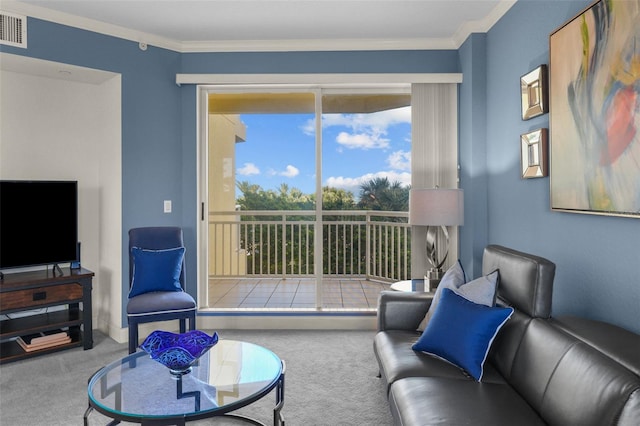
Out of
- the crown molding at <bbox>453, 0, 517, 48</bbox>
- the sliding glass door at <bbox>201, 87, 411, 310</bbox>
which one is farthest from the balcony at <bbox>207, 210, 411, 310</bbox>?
the crown molding at <bbox>453, 0, 517, 48</bbox>

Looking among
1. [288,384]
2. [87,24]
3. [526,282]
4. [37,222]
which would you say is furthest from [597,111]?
[37,222]

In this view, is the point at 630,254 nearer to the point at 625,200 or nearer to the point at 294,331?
the point at 625,200

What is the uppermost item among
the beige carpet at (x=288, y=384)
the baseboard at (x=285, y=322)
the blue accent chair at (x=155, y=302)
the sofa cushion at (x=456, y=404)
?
the blue accent chair at (x=155, y=302)

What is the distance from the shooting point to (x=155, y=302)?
3.21 meters

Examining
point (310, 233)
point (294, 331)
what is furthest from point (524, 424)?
point (310, 233)

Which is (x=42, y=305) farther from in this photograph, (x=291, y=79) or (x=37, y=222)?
(x=291, y=79)

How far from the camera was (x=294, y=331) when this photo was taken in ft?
13.2

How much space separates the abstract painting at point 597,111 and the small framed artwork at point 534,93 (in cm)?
10

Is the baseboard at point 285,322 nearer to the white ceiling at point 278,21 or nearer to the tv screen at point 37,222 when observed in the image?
the tv screen at point 37,222

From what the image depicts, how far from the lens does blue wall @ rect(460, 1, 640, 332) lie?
6.57ft

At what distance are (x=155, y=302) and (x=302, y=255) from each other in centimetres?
223

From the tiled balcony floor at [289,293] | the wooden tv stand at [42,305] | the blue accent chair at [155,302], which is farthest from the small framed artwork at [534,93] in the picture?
the wooden tv stand at [42,305]

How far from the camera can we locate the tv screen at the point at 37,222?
3.40 m

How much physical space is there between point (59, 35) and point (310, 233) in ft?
10.7
